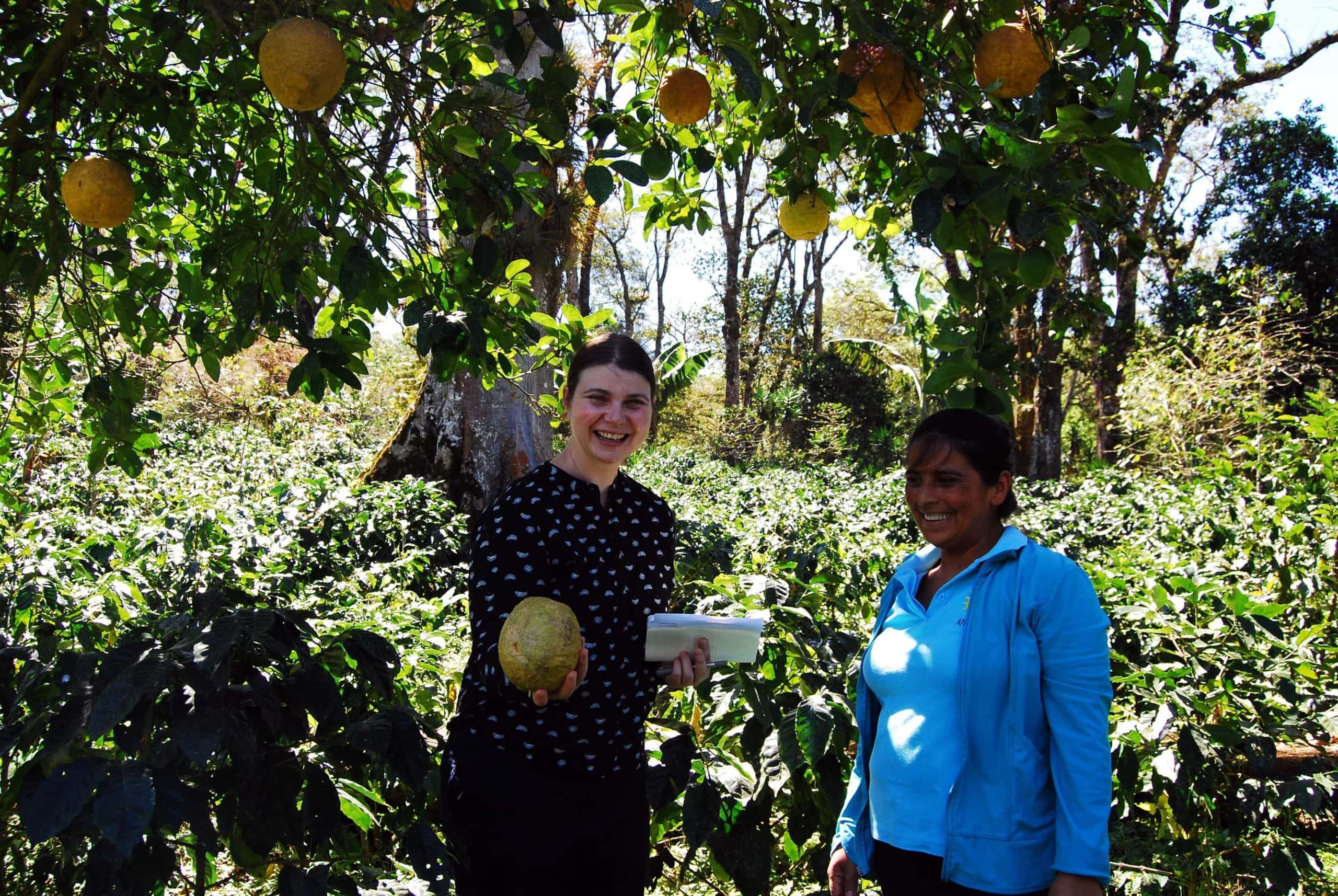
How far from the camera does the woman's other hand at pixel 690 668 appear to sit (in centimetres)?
187

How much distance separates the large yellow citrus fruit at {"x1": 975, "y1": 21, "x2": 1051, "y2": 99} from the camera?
5.65 ft

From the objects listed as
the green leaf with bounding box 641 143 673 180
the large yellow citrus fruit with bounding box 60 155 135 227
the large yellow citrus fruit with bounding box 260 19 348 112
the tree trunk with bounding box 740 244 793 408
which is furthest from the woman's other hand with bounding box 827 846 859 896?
the tree trunk with bounding box 740 244 793 408

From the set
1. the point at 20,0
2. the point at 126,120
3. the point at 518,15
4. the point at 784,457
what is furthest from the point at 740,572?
the point at 784,457

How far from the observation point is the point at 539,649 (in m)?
1.62

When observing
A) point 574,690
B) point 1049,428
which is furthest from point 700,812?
point 1049,428

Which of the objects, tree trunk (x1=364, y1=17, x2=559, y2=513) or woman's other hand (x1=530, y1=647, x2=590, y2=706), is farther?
tree trunk (x1=364, y1=17, x2=559, y2=513)

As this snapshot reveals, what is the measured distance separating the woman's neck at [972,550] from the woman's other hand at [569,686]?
0.74m

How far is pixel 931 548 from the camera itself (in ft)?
6.70

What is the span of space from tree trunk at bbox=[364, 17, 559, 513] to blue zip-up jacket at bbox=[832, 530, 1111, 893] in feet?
18.9

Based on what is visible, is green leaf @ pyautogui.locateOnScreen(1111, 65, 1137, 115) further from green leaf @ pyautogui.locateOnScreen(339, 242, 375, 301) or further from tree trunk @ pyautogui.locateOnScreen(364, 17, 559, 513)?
tree trunk @ pyautogui.locateOnScreen(364, 17, 559, 513)

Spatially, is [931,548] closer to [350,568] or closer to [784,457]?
[350,568]

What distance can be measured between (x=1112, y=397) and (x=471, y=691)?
1489 cm

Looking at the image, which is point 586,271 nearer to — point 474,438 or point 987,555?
point 474,438

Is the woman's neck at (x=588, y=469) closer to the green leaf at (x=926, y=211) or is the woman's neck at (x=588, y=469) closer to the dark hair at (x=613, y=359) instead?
the dark hair at (x=613, y=359)
